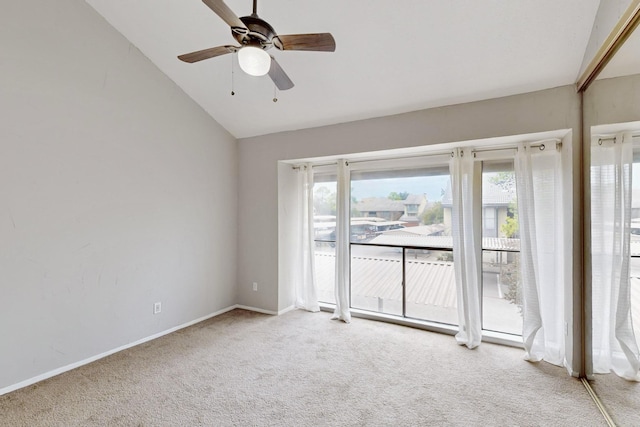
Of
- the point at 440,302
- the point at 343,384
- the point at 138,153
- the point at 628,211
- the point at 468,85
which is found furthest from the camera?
the point at 440,302

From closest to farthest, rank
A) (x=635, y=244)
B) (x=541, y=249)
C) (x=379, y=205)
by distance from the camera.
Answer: (x=635, y=244) → (x=541, y=249) → (x=379, y=205)

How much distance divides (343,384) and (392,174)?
2.34 meters

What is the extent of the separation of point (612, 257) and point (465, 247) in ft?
3.76

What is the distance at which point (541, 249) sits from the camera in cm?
278

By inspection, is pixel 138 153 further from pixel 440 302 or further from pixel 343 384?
pixel 440 302

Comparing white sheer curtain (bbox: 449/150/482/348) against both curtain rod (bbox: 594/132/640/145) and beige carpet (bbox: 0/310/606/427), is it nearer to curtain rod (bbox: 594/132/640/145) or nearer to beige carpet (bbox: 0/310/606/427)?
beige carpet (bbox: 0/310/606/427)

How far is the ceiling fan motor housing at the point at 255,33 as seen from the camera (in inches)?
61.1

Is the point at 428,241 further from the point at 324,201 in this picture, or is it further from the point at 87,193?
the point at 87,193

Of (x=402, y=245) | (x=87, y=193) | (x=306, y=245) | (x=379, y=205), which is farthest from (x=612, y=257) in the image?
(x=87, y=193)

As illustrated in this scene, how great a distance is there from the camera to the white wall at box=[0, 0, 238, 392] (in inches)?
90.1

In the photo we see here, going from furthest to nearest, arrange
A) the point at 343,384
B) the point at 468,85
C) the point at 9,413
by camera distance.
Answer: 1. the point at 468,85
2. the point at 343,384
3. the point at 9,413

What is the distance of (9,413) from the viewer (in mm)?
2023

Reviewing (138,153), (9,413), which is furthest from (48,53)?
(9,413)

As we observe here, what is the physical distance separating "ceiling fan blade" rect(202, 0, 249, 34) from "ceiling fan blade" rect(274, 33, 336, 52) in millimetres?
209
